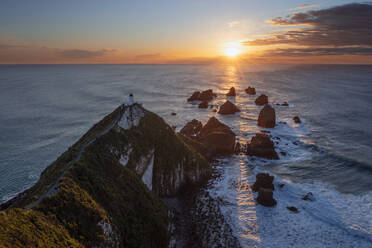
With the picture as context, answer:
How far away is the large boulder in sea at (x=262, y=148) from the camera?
3694 centimetres

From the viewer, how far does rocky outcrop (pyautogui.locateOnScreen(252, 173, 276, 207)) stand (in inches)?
974

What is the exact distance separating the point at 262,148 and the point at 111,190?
29.6 meters

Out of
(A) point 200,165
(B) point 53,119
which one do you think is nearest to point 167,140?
(A) point 200,165

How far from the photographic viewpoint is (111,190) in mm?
16281

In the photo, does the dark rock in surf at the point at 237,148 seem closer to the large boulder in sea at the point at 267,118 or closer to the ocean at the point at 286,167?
the ocean at the point at 286,167

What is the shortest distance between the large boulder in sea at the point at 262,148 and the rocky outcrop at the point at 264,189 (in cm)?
980

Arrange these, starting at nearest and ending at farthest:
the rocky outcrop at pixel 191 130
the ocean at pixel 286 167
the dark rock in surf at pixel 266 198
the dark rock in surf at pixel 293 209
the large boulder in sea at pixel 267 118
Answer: the ocean at pixel 286 167, the dark rock in surf at pixel 293 209, the dark rock in surf at pixel 266 198, the rocky outcrop at pixel 191 130, the large boulder in sea at pixel 267 118

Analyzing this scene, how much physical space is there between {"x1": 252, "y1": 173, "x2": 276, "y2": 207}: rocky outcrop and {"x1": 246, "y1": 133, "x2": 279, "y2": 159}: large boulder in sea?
32.2ft

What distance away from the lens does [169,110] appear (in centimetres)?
7125

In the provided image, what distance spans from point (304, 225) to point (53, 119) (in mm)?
67844

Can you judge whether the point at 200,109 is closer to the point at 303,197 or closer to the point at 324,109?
the point at 324,109

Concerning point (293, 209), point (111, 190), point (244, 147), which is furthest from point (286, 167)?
point (111, 190)

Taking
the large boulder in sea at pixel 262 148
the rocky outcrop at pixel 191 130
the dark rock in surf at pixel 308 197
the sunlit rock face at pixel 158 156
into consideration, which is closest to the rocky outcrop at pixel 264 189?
the dark rock in surf at pixel 308 197

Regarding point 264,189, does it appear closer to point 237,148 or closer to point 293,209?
point 293,209
